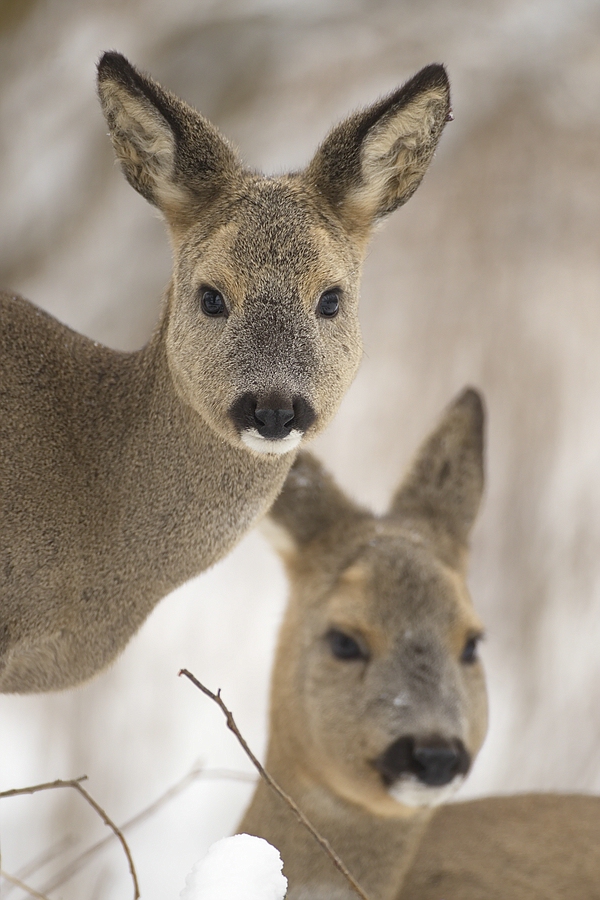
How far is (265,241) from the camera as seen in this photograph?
3305 millimetres

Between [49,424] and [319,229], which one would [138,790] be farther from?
[319,229]

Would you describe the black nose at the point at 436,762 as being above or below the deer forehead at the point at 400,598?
below

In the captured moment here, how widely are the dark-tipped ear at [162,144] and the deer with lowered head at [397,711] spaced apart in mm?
1576

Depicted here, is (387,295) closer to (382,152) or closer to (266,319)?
(382,152)

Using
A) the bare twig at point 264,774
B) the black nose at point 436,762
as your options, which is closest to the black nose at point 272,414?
the bare twig at point 264,774

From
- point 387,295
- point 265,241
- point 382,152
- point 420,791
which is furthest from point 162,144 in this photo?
point 387,295

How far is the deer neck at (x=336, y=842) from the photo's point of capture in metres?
4.34

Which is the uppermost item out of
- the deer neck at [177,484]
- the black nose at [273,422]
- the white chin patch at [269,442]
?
the black nose at [273,422]

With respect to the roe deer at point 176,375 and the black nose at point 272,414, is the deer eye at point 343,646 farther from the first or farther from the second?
the black nose at point 272,414

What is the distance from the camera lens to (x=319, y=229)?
3410mm

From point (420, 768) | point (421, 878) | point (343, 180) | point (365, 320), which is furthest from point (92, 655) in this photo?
point (365, 320)

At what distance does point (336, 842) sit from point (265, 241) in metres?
2.17

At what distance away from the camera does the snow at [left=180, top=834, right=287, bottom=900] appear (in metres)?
2.74

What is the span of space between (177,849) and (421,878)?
2.56 metres
